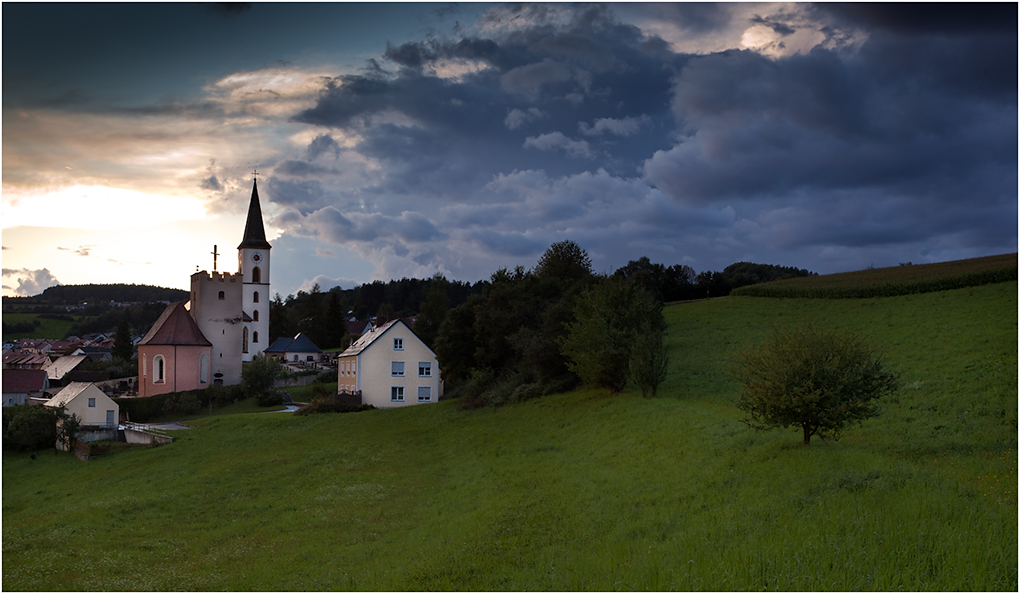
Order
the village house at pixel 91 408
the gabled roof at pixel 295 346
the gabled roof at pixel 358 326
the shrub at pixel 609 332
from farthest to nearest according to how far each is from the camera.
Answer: the gabled roof at pixel 358 326
the gabled roof at pixel 295 346
the village house at pixel 91 408
the shrub at pixel 609 332

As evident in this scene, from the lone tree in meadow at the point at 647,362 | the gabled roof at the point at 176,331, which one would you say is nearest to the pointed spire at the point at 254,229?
the gabled roof at the point at 176,331

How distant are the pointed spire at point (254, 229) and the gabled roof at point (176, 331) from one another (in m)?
17.5

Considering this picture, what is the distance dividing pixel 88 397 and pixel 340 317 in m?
77.8

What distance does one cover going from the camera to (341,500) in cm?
2058

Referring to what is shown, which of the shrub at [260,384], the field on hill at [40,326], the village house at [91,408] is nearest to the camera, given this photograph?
the village house at [91,408]

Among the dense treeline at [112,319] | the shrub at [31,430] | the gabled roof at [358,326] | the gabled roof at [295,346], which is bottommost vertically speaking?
the shrub at [31,430]

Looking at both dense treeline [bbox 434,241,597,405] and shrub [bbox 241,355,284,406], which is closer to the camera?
dense treeline [bbox 434,241,597,405]

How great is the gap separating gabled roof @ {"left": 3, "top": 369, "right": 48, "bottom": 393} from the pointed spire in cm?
→ 2735

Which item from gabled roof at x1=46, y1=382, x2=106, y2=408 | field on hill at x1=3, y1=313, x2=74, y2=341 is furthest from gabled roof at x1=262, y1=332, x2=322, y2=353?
gabled roof at x1=46, y1=382, x2=106, y2=408

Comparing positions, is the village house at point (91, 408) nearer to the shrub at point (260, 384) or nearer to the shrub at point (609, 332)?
the shrub at point (260, 384)

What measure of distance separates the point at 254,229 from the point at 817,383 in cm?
8163

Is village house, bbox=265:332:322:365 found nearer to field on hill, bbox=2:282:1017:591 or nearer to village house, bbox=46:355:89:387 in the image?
village house, bbox=46:355:89:387

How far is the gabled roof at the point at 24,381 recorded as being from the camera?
234 ft

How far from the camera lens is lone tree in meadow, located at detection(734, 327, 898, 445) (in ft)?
48.0
